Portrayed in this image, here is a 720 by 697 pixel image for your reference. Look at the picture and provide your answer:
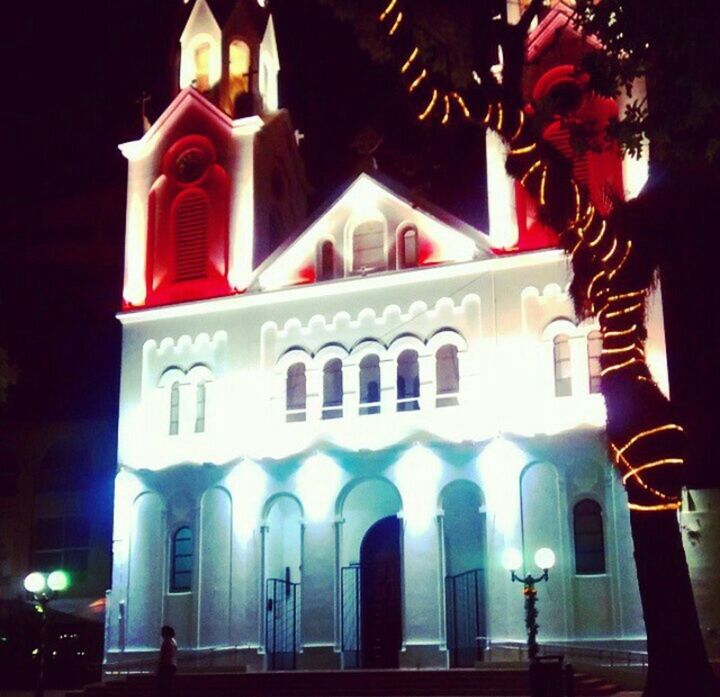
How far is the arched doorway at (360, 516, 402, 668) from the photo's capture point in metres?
29.1

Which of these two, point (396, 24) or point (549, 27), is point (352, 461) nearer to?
point (396, 24)

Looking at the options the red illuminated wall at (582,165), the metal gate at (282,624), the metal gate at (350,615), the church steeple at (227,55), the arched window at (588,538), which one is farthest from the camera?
the church steeple at (227,55)

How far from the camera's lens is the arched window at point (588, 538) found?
88.2ft

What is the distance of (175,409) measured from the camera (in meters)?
31.4

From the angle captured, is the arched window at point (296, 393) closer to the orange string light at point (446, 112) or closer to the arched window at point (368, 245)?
the arched window at point (368, 245)

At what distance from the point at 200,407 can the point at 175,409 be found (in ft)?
2.35

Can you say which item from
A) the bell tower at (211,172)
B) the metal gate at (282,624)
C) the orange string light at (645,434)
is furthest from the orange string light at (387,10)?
the metal gate at (282,624)

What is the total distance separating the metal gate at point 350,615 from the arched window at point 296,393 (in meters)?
3.98

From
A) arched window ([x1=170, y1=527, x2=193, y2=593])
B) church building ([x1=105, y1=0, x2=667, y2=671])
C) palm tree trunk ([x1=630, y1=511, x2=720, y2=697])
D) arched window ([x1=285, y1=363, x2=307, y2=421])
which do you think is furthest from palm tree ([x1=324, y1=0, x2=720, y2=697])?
arched window ([x1=170, y1=527, x2=193, y2=593])

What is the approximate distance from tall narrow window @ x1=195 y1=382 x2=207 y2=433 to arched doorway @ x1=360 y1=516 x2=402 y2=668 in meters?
5.09

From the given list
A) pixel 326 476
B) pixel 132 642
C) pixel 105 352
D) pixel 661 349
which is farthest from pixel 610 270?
pixel 105 352

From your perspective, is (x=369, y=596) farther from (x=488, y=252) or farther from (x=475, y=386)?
(x=488, y=252)

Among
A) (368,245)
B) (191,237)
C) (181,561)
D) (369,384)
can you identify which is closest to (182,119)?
(191,237)

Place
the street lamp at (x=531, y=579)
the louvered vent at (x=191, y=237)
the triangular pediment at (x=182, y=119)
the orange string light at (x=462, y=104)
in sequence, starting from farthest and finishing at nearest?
the triangular pediment at (x=182, y=119), the louvered vent at (x=191, y=237), the street lamp at (x=531, y=579), the orange string light at (x=462, y=104)
